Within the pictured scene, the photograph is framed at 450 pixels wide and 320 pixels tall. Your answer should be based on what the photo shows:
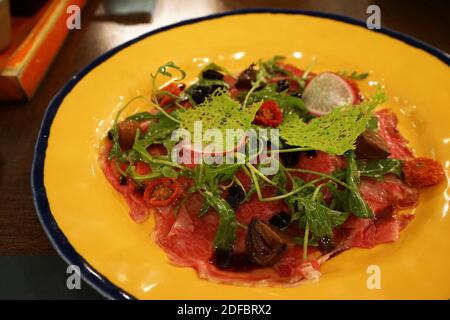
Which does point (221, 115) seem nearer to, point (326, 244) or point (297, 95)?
point (297, 95)

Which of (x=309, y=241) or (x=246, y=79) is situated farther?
(x=246, y=79)


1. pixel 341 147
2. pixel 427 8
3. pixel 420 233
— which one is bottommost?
pixel 420 233

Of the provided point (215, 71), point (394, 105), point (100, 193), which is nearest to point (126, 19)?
point (215, 71)

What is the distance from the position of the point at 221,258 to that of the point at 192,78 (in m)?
1.34

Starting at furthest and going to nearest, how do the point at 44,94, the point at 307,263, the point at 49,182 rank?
1. the point at 44,94
2. the point at 49,182
3. the point at 307,263

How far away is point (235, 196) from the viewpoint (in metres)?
2.07

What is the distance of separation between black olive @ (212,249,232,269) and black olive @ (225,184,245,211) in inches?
9.0

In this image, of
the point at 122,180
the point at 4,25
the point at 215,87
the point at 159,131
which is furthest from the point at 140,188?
the point at 4,25

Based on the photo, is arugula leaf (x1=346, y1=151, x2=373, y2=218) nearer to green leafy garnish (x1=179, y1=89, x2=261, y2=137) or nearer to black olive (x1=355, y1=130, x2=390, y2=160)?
black olive (x1=355, y1=130, x2=390, y2=160)

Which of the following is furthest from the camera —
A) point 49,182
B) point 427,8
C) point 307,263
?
point 427,8

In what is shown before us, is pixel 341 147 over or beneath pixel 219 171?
over

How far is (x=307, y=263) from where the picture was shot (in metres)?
1.86
